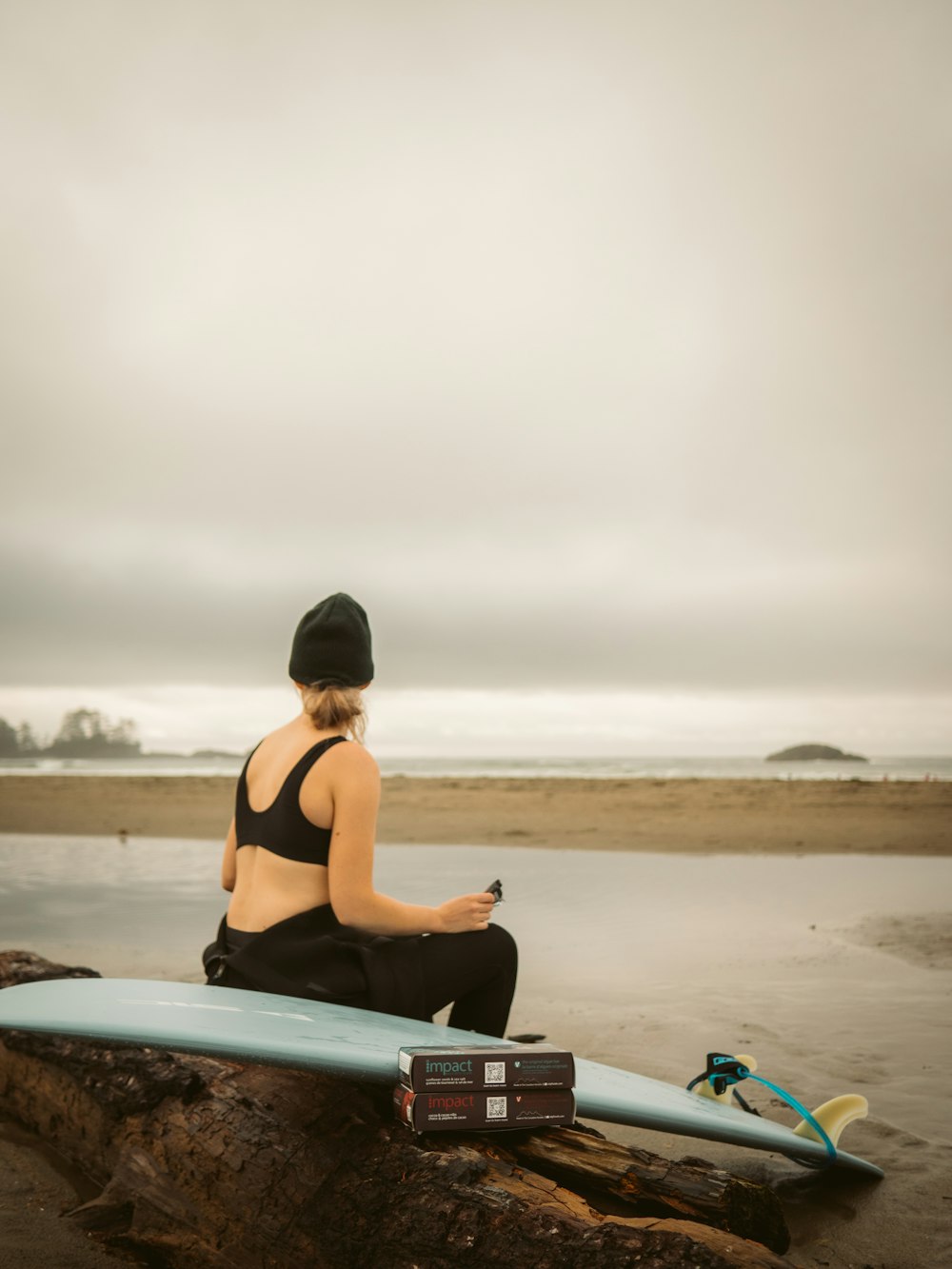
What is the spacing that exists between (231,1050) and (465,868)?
25.8 ft

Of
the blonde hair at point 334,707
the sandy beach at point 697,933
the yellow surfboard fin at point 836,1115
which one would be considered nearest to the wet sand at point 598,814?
the sandy beach at point 697,933

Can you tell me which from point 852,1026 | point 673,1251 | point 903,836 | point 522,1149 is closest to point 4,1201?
point 522,1149

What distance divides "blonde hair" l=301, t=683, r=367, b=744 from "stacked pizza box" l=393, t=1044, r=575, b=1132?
917 millimetres

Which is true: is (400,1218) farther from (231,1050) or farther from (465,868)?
(465,868)

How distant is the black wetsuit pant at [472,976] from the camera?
2684 millimetres

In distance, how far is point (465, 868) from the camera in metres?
9.74

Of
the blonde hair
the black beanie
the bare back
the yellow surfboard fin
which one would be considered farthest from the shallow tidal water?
the black beanie

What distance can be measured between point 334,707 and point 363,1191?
1.19 metres

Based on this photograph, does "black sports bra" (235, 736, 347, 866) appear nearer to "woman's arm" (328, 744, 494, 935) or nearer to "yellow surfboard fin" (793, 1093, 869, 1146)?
"woman's arm" (328, 744, 494, 935)

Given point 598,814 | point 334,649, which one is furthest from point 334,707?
point 598,814

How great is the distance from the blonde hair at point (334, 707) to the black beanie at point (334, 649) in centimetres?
3

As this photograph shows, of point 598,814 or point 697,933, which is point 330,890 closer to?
point 697,933

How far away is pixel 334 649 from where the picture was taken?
268 centimetres

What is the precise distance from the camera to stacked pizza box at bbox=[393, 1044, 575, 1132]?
2016 millimetres
